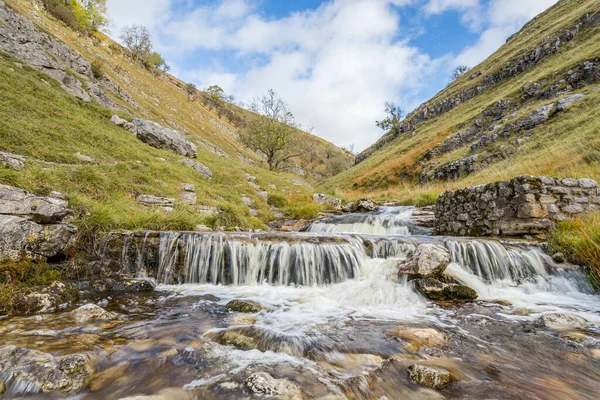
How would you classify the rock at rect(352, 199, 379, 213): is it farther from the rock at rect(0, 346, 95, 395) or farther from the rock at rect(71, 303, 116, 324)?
the rock at rect(0, 346, 95, 395)

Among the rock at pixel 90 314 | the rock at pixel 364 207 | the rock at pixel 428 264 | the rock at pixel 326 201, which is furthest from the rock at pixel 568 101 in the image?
the rock at pixel 90 314

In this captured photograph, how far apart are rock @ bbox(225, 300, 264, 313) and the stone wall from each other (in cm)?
726

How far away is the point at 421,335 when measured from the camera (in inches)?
136

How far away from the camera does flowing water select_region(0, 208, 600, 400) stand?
251 centimetres

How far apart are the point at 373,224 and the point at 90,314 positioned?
10.3 meters

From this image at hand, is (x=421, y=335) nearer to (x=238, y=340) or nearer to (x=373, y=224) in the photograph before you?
(x=238, y=340)

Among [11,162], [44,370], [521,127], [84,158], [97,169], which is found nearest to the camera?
[44,370]

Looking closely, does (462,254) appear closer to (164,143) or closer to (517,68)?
(164,143)

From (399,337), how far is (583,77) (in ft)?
101

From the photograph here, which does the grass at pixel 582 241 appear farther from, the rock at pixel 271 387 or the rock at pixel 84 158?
the rock at pixel 84 158

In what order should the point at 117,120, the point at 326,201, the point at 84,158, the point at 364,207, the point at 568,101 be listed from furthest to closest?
the point at 568,101 < the point at 326,201 < the point at 117,120 < the point at 364,207 < the point at 84,158

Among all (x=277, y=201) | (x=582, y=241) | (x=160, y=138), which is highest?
(x=160, y=138)

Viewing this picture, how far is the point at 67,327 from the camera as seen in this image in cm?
349

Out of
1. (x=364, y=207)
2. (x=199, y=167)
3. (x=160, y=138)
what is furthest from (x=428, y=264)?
(x=160, y=138)
